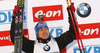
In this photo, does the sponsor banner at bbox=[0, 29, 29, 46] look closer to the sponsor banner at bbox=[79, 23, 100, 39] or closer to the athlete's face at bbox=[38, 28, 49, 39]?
the athlete's face at bbox=[38, 28, 49, 39]

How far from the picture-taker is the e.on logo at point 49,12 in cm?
137

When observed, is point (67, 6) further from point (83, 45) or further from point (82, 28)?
point (83, 45)

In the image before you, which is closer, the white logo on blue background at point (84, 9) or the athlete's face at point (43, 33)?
the athlete's face at point (43, 33)

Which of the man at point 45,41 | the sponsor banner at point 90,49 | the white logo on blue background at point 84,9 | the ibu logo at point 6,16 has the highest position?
the white logo on blue background at point 84,9

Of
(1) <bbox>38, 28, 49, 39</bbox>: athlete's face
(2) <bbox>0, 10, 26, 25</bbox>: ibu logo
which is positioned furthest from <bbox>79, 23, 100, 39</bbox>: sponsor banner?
(2) <bbox>0, 10, 26, 25</bbox>: ibu logo

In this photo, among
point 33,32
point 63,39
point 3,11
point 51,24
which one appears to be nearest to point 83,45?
point 63,39

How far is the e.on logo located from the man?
15 centimetres

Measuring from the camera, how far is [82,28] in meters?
1.36

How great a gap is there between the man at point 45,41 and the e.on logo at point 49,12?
0.48ft

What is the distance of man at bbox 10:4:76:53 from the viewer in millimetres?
1209

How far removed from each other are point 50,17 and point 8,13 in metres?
0.46

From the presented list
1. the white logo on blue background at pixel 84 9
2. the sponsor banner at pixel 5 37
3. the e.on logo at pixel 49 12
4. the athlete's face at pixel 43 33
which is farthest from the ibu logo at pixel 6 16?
the white logo on blue background at pixel 84 9

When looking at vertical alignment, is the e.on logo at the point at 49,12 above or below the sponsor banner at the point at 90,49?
above

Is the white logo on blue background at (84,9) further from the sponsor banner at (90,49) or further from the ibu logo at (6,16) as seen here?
the ibu logo at (6,16)
